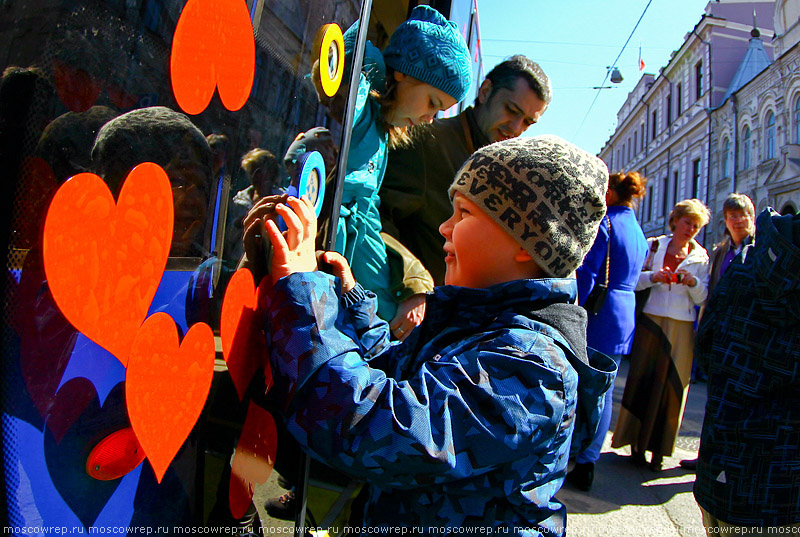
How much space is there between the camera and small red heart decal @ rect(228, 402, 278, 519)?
2.90 feet

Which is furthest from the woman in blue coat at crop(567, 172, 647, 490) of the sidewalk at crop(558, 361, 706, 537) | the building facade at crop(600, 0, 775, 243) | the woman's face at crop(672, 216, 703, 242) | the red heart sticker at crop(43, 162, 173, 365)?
the building facade at crop(600, 0, 775, 243)

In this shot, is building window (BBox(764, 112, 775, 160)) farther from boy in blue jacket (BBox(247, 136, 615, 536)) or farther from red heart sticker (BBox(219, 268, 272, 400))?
red heart sticker (BBox(219, 268, 272, 400))

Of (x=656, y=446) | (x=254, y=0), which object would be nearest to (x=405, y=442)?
→ (x=254, y=0)

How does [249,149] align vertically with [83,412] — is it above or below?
above

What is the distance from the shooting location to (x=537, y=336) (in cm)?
88

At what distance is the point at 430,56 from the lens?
138cm

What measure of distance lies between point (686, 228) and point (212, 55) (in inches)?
146

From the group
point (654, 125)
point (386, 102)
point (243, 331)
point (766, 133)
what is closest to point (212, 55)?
point (243, 331)

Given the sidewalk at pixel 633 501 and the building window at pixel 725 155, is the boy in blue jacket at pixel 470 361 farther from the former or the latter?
the building window at pixel 725 155

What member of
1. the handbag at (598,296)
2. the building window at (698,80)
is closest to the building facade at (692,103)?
the building window at (698,80)

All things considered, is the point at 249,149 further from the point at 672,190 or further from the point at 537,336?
the point at 672,190

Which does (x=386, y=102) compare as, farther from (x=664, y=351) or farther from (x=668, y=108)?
(x=668, y=108)

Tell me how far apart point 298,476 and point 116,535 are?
439mm

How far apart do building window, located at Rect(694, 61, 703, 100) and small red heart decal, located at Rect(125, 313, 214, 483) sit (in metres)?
28.8
